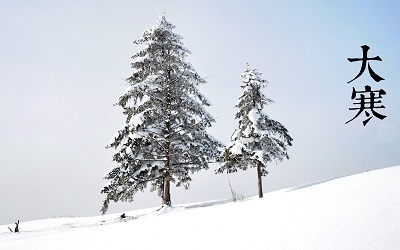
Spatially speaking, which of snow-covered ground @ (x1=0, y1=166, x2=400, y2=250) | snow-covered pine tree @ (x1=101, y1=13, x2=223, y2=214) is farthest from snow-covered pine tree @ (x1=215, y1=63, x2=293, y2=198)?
snow-covered ground @ (x1=0, y1=166, x2=400, y2=250)

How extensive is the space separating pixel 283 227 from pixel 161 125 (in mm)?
12839

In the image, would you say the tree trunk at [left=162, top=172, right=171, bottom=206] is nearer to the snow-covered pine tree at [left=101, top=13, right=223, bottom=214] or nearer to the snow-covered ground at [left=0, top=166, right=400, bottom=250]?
the snow-covered pine tree at [left=101, top=13, right=223, bottom=214]

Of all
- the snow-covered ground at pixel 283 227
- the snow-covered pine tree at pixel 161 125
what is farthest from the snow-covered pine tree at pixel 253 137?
the snow-covered ground at pixel 283 227

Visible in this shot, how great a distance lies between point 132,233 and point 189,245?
51.1 inches

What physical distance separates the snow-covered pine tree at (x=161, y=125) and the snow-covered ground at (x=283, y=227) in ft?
34.3

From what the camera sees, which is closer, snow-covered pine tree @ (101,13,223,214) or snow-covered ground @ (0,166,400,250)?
snow-covered ground @ (0,166,400,250)

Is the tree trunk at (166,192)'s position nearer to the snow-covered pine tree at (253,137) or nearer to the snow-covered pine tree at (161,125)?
the snow-covered pine tree at (161,125)

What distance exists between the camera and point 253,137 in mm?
Answer: 19391

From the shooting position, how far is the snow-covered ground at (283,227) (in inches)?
127

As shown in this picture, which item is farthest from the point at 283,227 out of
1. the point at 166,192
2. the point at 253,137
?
the point at 253,137

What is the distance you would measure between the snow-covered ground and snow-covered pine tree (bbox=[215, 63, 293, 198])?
12.7 m

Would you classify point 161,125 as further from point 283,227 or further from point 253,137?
point 283,227

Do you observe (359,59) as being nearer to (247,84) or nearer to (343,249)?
(343,249)

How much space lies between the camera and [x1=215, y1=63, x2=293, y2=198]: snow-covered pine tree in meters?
18.2
